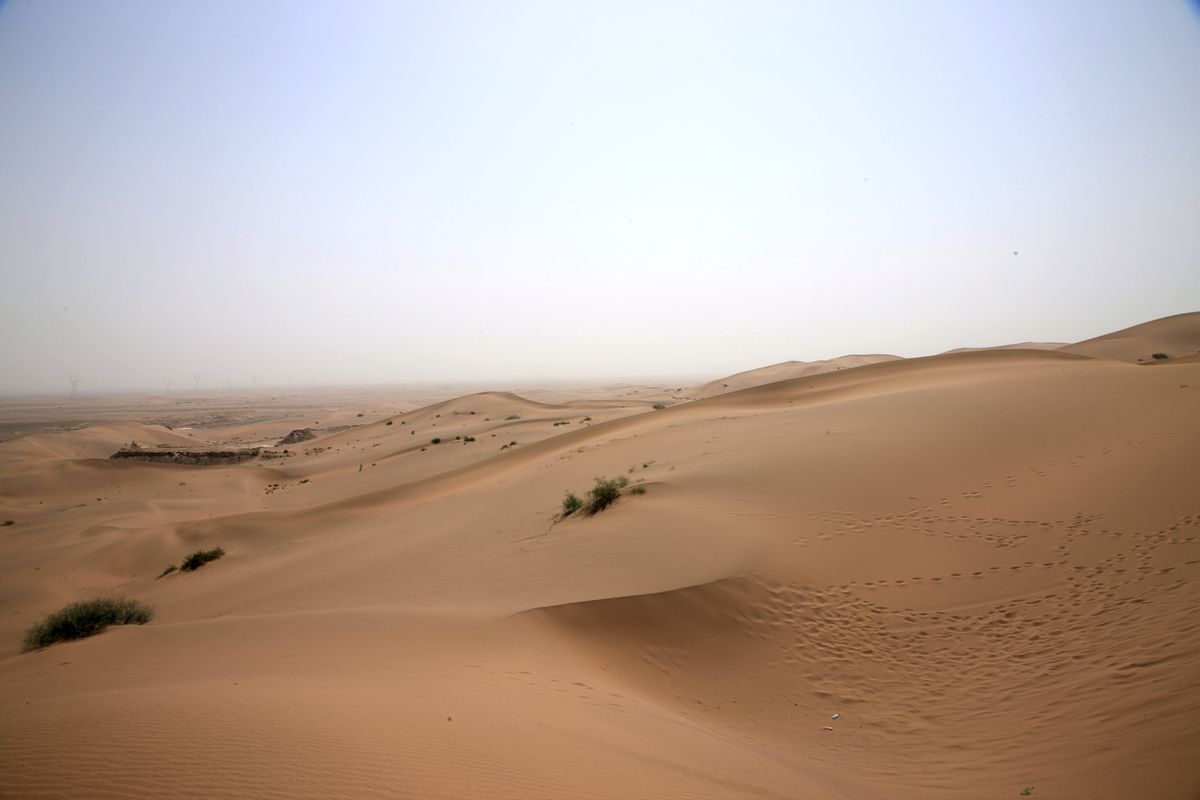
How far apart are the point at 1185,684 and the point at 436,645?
277 inches

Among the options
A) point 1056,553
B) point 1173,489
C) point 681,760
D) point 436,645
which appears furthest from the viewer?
point 1173,489

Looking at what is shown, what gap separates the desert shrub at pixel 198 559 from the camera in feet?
53.0

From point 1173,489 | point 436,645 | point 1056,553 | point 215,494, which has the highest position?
point 1173,489

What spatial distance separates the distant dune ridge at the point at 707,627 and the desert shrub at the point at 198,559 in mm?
393

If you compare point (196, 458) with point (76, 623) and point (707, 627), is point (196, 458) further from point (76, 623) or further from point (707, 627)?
point (707, 627)

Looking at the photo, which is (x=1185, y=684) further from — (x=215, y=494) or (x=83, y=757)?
(x=215, y=494)

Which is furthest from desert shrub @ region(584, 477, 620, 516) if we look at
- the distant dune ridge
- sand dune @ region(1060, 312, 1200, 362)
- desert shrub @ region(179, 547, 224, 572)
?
sand dune @ region(1060, 312, 1200, 362)

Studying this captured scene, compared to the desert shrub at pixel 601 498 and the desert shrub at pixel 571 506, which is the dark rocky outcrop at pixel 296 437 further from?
the desert shrub at pixel 601 498

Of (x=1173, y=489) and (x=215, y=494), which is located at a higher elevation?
(x=1173, y=489)

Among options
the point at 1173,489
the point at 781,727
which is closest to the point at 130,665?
the point at 781,727

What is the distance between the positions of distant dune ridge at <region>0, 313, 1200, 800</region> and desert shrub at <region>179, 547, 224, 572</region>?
0.39 m

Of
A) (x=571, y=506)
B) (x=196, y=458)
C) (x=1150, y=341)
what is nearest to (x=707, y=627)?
(x=571, y=506)

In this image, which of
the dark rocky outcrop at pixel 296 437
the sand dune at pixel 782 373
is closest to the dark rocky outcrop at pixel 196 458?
the dark rocky outcrop at pixel 296 437

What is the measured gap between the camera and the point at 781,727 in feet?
20.7
